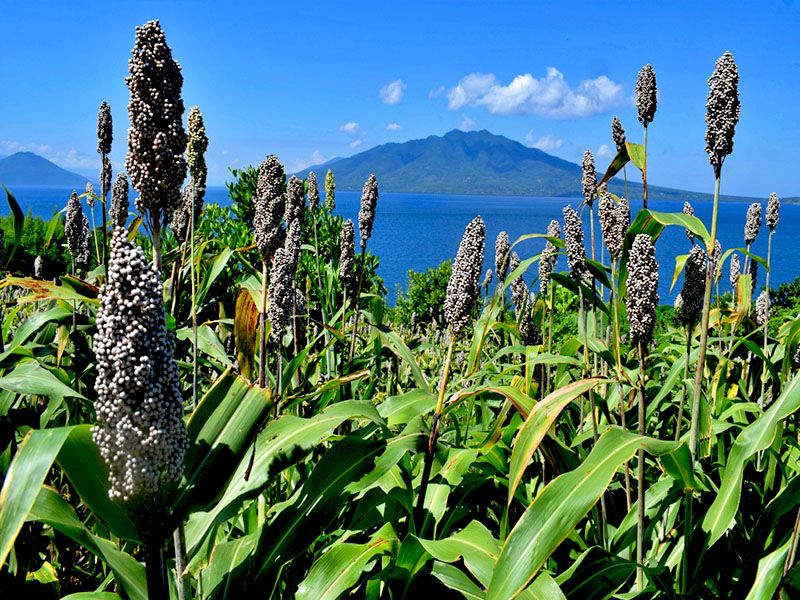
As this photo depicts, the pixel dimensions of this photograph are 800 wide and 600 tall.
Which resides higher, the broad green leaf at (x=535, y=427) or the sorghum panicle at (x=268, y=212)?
the sorghum panicle at (x=268, y=212)

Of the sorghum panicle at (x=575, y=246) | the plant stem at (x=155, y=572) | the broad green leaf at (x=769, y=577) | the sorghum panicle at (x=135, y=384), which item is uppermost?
the sorghum panicle at (x=575, y=246)

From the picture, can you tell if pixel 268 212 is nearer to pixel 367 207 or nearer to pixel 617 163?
pixel 367 207

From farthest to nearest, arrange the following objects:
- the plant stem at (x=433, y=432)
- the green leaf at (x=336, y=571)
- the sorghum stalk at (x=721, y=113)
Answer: the sorghum stalk at (x=721, y=113)
the plant stem at (x=433, y=432)
the green leaf at (x=336, y=571)

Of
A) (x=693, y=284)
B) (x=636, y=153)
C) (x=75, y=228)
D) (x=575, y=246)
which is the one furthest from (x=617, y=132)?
(x=75, y=228)

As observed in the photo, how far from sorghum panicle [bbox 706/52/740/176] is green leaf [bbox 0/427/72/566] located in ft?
8.19

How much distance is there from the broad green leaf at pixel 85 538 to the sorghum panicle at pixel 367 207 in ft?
8.78

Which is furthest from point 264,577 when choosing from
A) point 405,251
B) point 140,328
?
point 405,251

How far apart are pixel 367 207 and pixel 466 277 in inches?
85.3

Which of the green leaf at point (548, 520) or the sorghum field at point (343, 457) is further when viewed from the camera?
the green leaf at point (548, 520)

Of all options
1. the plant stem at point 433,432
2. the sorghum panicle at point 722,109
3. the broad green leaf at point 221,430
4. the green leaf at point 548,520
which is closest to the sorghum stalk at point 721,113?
the sorghum panicle at point 722,109

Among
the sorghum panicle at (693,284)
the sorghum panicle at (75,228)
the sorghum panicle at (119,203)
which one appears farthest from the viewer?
the sorghum panicle at (75,228)

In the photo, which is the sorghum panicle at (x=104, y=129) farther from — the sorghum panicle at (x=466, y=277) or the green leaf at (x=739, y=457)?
the green leaf at (x=739, y=457)

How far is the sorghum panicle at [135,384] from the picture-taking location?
1525mm

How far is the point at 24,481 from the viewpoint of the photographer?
5.26 ft
